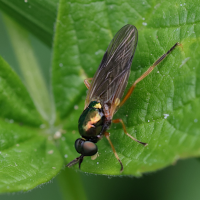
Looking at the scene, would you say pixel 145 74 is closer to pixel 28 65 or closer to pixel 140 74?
pixel 140 74

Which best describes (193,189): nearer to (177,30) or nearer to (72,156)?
(72,156)

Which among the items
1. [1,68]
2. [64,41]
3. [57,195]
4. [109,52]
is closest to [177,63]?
[109,52]

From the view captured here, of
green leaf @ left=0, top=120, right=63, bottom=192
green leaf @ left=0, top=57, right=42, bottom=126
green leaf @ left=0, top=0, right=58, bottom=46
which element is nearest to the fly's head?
green leaf @ left=0, top=120, right=63, bottom=192

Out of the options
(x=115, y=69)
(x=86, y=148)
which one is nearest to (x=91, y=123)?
(x=86, y=148)

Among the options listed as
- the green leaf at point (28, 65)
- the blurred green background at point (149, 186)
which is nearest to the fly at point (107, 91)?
the green leaf at point (28, 65)

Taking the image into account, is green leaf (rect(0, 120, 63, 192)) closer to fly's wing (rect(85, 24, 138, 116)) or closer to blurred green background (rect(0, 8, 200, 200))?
fly's wing (rect(85, 24, 138, 116))
